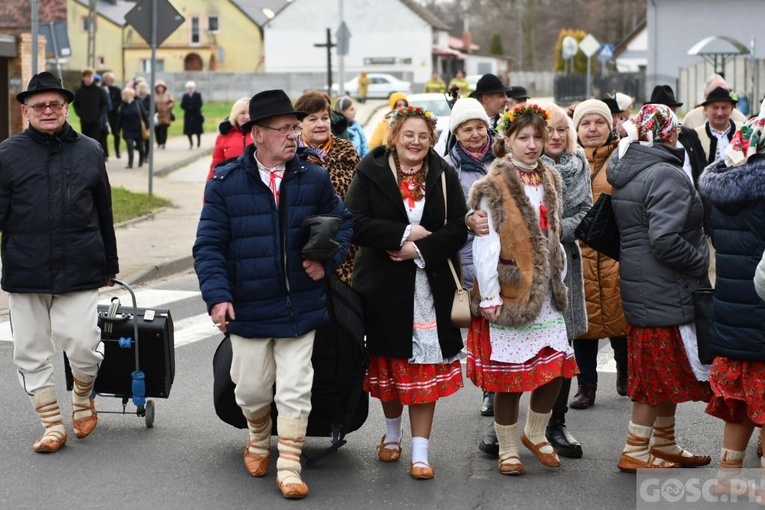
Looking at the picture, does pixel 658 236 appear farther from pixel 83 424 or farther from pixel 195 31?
pixel 195 31

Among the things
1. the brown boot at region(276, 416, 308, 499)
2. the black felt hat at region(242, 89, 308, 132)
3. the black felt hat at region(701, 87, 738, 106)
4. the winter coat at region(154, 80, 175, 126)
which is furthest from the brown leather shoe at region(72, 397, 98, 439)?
the winter coat at region(154, 80, 175, 126)

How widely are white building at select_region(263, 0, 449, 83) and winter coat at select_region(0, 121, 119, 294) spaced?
79916 mm

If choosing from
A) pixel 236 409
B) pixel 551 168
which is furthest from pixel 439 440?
pixel 551 168

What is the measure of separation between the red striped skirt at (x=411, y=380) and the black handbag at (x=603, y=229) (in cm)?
95

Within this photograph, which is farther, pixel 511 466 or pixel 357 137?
pixel 357 137

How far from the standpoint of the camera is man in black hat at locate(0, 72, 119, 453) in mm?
6652

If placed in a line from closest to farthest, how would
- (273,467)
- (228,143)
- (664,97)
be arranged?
(273,467) < (664,97) < (228,143)

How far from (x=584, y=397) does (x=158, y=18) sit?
11642 mm

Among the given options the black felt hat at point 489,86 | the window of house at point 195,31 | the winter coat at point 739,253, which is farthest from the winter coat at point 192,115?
the window of house at point 195,31

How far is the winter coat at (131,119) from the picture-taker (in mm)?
26078

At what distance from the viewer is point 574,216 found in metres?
7.08

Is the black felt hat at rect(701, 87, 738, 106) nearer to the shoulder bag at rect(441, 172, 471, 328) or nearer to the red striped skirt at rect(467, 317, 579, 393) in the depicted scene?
the red striped skirt at rect(467, 317, 579, 393)

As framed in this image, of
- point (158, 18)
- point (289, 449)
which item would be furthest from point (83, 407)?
point (158, 18)

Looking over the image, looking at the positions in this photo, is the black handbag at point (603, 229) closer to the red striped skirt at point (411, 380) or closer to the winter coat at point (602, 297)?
the red striped skirt at point (411, 380)
